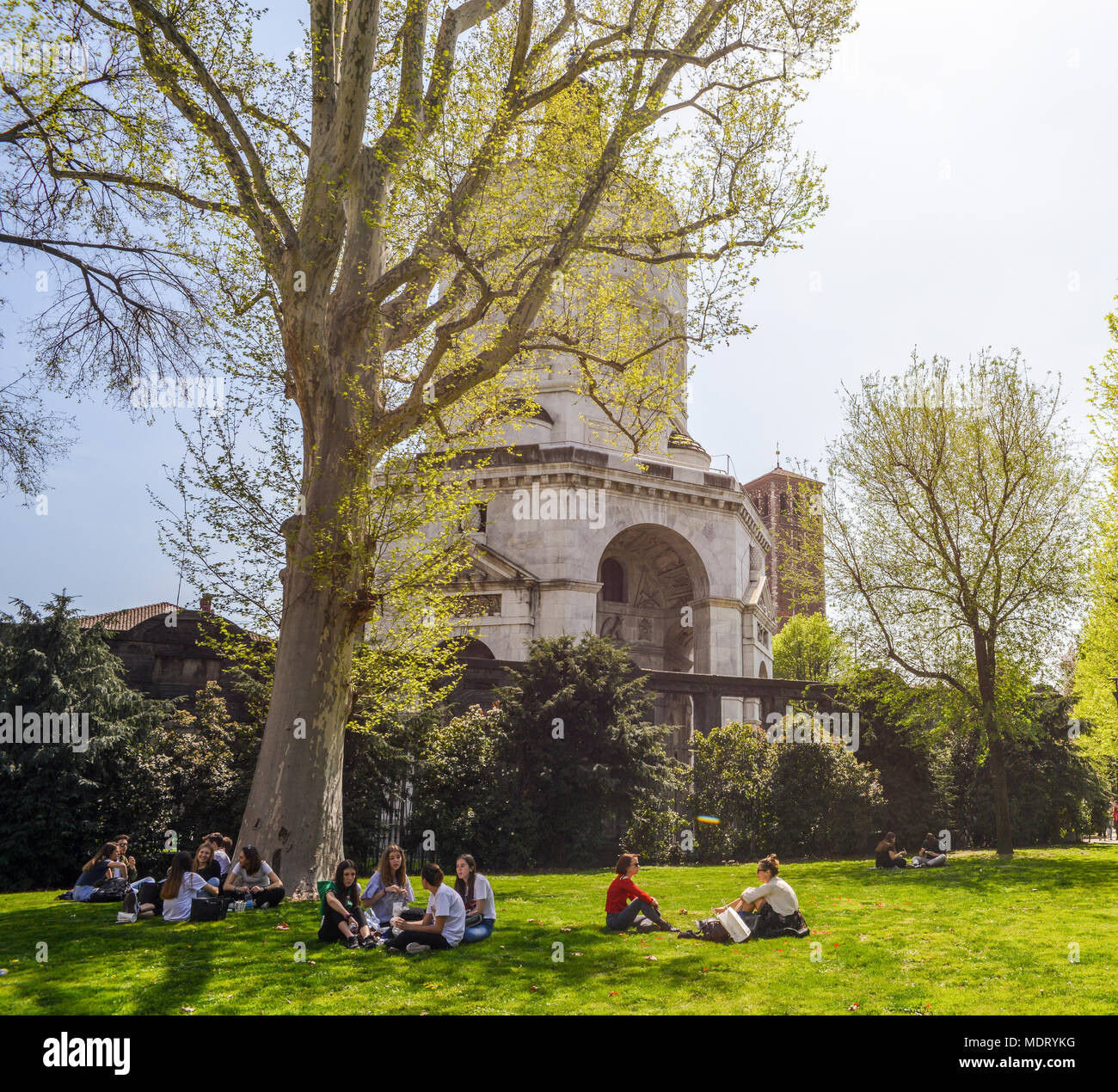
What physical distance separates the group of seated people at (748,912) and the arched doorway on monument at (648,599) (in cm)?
2577

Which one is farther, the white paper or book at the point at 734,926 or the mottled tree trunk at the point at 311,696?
the mottled tree trunk at the point at 311,696

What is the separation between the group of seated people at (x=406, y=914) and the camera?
31.4 ft

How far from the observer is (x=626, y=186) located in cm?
1482

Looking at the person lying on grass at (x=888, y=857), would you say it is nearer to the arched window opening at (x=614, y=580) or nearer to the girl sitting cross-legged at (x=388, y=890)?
the girl sitting cross-legged at (x=388, y=890)

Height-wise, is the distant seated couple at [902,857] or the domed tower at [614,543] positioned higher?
the domed tower at [614,543]

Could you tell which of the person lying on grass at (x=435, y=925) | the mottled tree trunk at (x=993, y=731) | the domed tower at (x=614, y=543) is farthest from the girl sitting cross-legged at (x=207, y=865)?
the domed tower at (x=614, y=543)

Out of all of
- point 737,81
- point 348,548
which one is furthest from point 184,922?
point 737,81

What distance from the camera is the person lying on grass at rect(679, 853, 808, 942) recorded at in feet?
34.0

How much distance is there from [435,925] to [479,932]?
0.65 m

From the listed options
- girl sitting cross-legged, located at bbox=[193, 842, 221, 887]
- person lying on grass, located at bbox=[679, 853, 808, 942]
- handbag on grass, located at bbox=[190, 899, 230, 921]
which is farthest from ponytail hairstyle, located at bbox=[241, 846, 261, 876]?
person lying on grass, located at bbox=[679, 853, 808, 942]

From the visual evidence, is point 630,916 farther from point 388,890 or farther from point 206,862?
point 206,862

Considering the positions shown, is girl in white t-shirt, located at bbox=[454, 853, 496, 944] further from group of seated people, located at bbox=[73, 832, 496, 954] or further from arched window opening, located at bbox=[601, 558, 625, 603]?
arched window opening, located at bbox=[601, 558, 625, 603]

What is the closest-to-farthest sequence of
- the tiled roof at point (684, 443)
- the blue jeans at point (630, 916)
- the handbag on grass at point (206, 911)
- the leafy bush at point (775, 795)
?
the blue jeans at point (630, 916), the handbag on grass at point (206, 911), the leafy bush at point (775, 795), the tiled roof at point (684, 443)

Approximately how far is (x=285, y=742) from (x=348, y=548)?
2753mm
